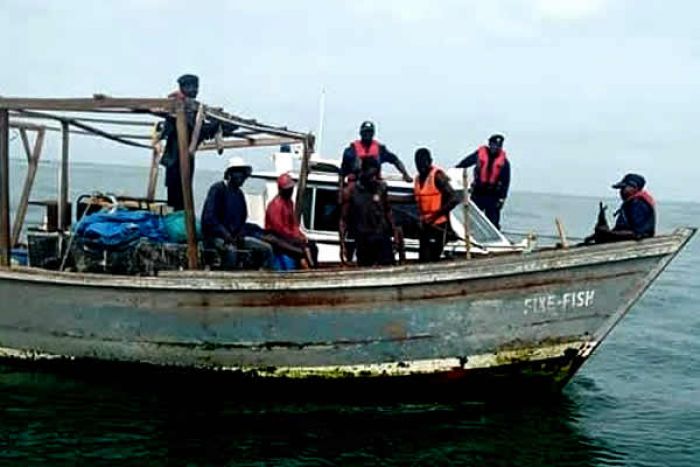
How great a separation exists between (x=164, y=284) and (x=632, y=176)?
15.3 feet

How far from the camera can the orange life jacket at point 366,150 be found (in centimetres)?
1049

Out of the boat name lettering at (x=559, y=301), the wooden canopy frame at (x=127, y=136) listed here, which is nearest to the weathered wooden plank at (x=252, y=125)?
the wooden canopy frame at (x=127, y=136)

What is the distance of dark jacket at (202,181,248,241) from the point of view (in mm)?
9445

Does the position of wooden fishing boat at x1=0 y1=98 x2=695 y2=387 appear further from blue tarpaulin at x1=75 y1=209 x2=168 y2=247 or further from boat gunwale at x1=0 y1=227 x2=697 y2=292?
blue tarpaulin at x1=75 y1=209 x2=168 y2=247

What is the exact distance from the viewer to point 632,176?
29.7 ft

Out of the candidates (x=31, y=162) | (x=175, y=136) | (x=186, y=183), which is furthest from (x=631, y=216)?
(x=31, y=162)

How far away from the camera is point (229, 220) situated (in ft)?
31.3

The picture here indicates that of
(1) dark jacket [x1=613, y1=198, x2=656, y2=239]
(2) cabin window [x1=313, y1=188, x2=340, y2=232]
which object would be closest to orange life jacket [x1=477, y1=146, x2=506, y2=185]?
(2) cabin window [x1=313, y1=188, x2=340, y2=232]

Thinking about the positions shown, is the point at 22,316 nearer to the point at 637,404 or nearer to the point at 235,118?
the point at 235,118

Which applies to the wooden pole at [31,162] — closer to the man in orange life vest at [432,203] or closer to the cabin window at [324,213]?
the cabin window at [324,213]

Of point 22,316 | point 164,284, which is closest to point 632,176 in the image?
point 164,284

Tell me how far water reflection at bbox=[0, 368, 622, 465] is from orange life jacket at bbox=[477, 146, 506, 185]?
9.37 feet

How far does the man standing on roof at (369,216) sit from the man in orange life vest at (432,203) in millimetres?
544

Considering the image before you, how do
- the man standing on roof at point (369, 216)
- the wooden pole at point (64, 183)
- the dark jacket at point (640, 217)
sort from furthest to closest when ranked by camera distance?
the wooden pole at point (64, 183)
the man standing on roof at point (369, 216)
the dark jacket at point (640, 217)
